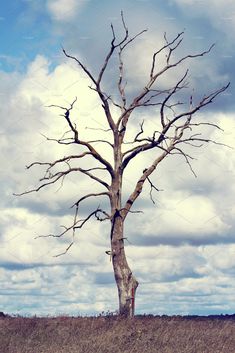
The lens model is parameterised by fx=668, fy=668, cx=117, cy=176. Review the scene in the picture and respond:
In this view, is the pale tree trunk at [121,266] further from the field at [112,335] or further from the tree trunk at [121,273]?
the field at [112,335]

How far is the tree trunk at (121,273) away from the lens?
83.9 feet

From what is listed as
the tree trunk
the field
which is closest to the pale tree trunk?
the tree trunk

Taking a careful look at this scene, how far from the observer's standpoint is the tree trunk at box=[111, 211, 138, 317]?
25.6 metres

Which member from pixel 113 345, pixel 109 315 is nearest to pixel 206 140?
pixel 109 315

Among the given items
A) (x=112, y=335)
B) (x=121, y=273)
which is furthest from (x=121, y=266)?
(x=112, y=335)

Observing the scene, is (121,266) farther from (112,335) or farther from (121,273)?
(112,335)

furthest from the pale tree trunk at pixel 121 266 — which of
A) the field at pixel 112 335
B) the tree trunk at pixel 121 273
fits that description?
the field at pixel 112 335

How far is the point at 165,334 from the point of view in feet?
64.2

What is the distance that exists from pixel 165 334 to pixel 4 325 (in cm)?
525

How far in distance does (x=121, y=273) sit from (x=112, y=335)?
6.53 m

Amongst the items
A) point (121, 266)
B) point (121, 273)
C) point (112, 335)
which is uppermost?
point (121, 266)

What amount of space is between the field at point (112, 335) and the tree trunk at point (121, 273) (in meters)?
2.76

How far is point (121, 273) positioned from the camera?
25.6 metres

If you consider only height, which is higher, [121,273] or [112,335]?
[121,273]
